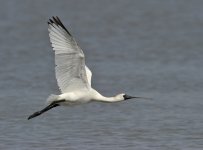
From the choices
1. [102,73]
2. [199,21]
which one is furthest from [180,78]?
[199,21]

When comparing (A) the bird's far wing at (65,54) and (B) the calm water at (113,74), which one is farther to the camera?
(B) the calm water at (113,74)

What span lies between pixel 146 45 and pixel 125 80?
344 centimetres

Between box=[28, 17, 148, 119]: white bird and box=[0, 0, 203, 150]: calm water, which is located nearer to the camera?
box=[28, 17, 148, 119]: white bird

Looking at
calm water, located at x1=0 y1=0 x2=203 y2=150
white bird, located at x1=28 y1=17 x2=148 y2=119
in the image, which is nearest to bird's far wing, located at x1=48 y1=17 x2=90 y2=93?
white bird, located at x1=28 y1=17 x2=148 y2=119

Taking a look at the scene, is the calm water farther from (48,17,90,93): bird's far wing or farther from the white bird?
(48,17,90,93): bird's far wing

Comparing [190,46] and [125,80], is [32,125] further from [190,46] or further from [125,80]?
[190,46]

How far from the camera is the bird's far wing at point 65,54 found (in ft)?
30.1

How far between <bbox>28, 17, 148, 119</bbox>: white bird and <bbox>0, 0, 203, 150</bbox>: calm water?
0.57 metres

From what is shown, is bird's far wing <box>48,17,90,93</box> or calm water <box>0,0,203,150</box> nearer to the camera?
bird's far wing <box>48,17,90,93</box>

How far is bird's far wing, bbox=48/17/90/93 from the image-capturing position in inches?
362

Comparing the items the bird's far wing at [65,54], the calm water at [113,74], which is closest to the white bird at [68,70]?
the bird's far wing at [65,54]

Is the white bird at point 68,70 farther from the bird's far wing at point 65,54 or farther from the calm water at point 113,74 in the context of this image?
the calm water at point 113,74

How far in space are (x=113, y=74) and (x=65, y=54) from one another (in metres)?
4.85

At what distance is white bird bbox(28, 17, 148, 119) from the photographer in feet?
30.2
